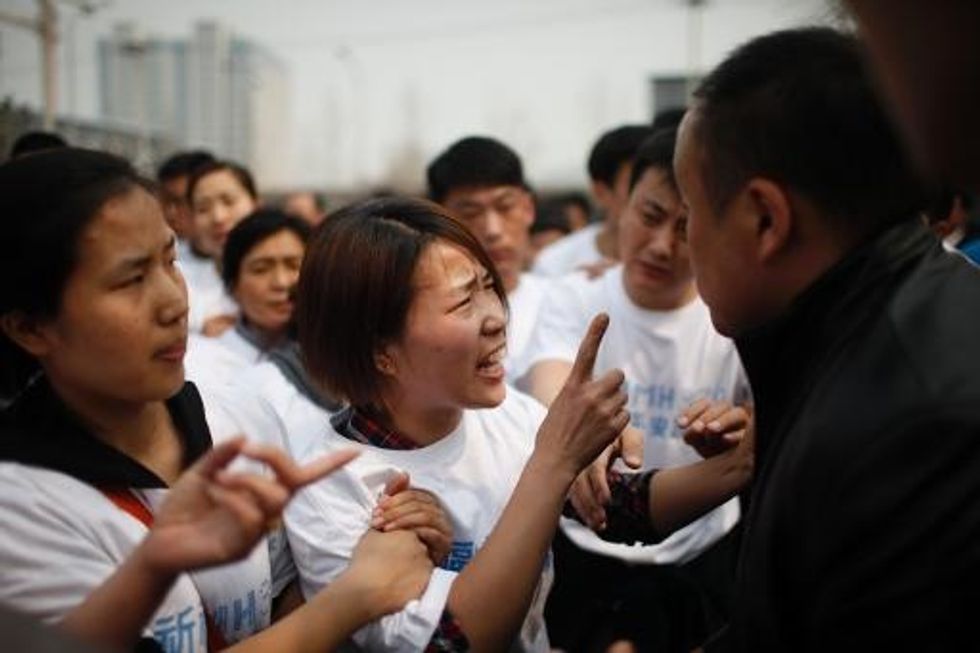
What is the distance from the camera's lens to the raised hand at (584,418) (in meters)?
1.66

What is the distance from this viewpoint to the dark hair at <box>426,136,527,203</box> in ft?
13.3

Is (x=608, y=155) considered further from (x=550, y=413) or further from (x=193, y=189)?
(x=550, y=413)

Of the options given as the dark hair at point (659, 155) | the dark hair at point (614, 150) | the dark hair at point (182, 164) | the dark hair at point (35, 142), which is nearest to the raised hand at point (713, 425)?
the dark hair at point (659, 155)

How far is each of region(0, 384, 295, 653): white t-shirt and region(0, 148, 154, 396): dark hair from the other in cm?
30

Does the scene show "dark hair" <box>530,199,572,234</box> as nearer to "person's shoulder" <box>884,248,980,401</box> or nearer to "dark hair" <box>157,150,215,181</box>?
"dark hair" <box>157,150,215,181</box>

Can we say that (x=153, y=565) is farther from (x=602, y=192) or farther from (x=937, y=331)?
(x=602, y=192)

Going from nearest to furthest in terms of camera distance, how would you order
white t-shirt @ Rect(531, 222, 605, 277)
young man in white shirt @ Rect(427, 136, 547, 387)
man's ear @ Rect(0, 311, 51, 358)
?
man's ear @ Rect(0, 311, 51, 358), young man in white shirt @ Rect(427, 136, 547, 387), white t-shirt @ Rect(531, 222, 605, 277)

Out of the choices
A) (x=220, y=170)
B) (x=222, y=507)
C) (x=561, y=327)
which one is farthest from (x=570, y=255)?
(x=222, y=507)

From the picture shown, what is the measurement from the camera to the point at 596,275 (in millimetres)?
4324

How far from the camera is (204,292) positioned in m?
5.19

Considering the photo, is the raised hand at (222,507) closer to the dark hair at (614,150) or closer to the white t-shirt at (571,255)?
the dark hair at (614,150)

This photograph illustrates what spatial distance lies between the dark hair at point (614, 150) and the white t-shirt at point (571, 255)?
57cm

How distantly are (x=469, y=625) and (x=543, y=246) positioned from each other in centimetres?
701

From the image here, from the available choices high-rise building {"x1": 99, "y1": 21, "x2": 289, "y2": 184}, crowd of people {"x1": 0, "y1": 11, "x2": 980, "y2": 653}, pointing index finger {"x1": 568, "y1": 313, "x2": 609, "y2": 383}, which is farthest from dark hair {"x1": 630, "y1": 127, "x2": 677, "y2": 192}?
high-rise building {"x1": 99, "y1": 21, "x2": 289, "y2": 184}
